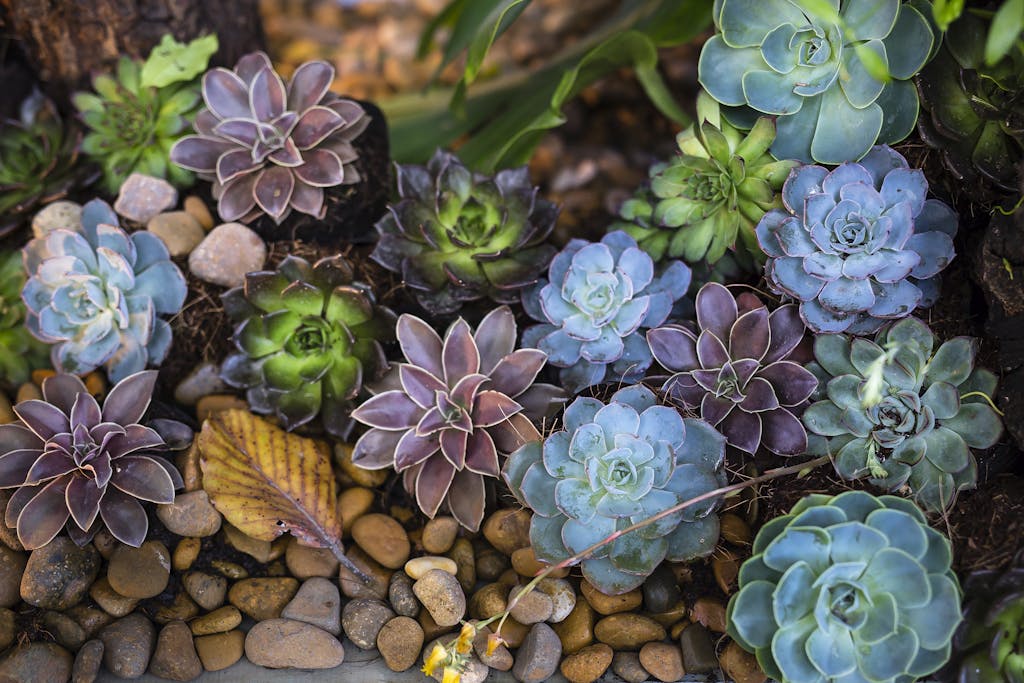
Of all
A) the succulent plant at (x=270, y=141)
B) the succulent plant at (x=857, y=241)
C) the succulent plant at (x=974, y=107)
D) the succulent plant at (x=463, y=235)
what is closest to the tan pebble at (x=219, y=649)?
the succulent plant at (x=463, y=235)

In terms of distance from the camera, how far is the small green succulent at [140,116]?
170cm

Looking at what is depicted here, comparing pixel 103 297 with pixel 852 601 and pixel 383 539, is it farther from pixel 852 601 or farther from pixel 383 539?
pixel 852 601

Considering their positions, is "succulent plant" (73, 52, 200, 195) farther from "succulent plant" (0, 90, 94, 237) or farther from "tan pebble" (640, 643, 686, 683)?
"tan pebble" (640, 643, 686, 683)

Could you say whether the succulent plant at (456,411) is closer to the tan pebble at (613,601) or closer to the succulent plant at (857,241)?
the tan pebble at (613,601)

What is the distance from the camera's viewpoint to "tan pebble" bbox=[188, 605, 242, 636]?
1321 millimetres

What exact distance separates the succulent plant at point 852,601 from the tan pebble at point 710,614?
139 millimetres

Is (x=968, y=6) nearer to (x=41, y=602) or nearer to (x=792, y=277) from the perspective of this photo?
(x=792, y=277)

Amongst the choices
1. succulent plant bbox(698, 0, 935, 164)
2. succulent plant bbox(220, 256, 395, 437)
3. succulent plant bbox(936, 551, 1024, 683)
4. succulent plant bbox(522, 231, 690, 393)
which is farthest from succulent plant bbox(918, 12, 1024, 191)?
succulent plant bbox(220, 256, 395, 437)

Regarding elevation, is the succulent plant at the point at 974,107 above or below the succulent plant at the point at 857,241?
above

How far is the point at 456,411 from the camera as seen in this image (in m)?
1.36

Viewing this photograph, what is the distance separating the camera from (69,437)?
1.35 m

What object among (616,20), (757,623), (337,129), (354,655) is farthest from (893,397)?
(616,20)

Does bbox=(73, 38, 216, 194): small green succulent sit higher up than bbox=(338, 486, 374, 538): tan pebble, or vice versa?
bbox=(73, 38, 216, 194): small green succulent

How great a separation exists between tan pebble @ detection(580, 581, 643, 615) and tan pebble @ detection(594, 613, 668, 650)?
17 mm
